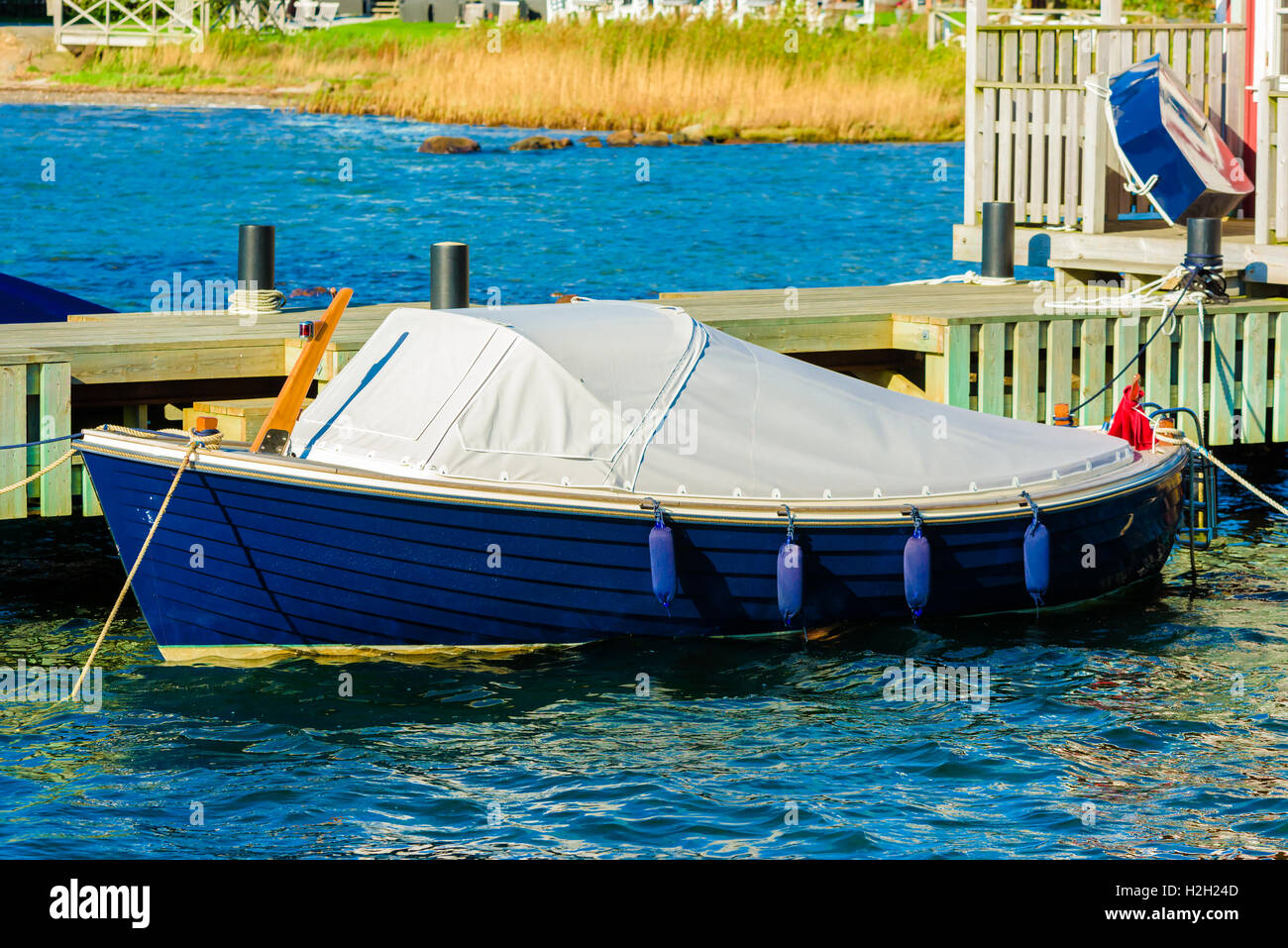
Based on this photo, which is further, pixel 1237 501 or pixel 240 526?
pixel 1237 501

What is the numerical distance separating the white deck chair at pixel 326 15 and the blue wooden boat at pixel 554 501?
76.4m

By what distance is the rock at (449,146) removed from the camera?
179 ft

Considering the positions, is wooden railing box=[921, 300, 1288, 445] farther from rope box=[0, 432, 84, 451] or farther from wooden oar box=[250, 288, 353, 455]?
rope box=[0, 432, 84, 451]

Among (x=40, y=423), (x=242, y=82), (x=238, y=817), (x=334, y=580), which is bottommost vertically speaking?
(x=238, y=817)

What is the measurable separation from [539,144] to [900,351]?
129ft

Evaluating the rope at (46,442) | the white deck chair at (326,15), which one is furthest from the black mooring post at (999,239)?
the white deck chair at (326,15)

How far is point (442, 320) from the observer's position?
436 inches

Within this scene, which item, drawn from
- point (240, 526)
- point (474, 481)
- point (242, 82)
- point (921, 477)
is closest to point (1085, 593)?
point (921, 477)

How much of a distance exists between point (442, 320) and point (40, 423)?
307 centimetres

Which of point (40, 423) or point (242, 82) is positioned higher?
point (242, 82)

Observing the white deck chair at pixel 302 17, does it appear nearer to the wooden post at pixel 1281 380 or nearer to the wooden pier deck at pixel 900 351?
the wooden pier deck at pixel 900 351
